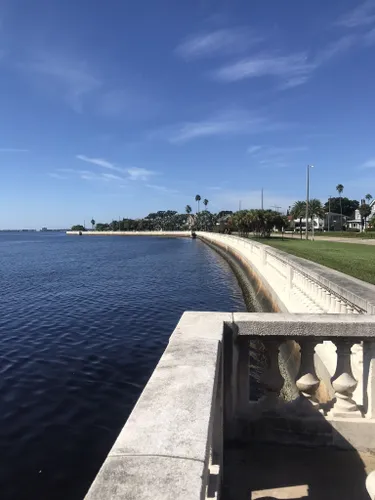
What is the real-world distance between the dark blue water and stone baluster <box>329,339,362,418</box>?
5.51m

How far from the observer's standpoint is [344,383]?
3695 millimetres

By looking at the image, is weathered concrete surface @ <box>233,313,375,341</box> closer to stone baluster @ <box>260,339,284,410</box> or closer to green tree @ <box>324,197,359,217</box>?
stone baluster @ <box>260,339,284,410</box>

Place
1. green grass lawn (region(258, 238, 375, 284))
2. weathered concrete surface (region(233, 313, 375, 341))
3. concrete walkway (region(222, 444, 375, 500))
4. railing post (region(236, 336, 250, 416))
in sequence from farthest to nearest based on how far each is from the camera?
green grass lawn (region(258, 238, 375, 284)) < railing post (region(236, 336, 250, 416)) < weathered concrete surface (region(233, 313, 375, 341)) < concrete walkway (region(222, 444, 375, 500))

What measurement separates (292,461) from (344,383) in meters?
0.87

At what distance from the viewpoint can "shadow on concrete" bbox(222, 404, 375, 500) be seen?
10.9 ft

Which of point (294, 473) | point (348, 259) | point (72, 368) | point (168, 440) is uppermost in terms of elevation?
point (168, 440)

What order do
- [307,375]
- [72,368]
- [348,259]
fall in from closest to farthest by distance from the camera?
[307,375]
[72,368]
[348,259]

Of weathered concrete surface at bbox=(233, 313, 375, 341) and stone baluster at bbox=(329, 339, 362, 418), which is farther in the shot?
stone baluster at bbox=(329, 339, 362, 418)

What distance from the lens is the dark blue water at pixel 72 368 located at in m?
7.86

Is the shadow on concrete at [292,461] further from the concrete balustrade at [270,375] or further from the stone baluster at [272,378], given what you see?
the stone baluster at [272,378]

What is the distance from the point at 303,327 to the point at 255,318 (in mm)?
447

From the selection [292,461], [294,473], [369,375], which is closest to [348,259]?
[369,375]

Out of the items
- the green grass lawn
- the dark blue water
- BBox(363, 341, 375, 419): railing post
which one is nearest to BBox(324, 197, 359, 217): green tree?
the green grass lawn

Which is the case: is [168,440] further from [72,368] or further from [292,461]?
[72,368]
